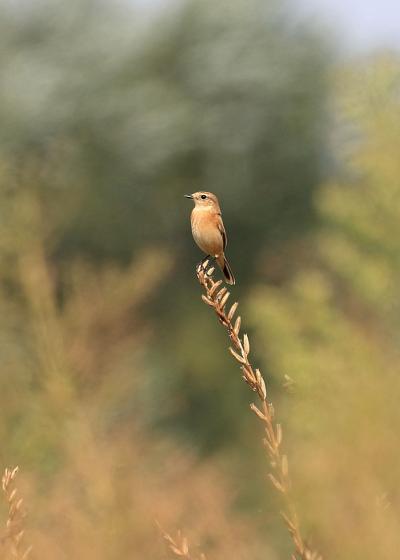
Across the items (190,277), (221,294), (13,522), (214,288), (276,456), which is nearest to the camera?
(276,456)

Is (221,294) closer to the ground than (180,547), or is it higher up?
higher up

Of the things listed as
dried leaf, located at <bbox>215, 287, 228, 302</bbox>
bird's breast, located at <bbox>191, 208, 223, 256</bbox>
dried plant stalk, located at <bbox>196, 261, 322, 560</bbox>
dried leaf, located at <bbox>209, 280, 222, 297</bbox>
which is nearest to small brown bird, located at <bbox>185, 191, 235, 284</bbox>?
bird's breast, located at <bbox>191, 208, 223, 256</bbox>

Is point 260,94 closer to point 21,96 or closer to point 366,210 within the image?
point 21,96

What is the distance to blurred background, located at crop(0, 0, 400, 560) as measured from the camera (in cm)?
687

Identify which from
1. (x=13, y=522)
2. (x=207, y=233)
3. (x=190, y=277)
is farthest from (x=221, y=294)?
(x=190, y=277)

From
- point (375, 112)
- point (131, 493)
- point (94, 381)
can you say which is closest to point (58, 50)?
point (375, 112)

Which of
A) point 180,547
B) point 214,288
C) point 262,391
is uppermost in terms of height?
point 262,391

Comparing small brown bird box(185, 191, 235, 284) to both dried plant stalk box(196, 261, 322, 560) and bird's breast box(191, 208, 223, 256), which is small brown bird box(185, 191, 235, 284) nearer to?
bird's breast box(191, 208, 223, 256)

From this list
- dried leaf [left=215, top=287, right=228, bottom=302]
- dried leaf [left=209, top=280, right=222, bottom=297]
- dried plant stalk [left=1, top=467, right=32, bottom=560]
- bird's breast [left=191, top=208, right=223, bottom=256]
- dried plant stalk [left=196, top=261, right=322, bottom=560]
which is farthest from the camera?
bird's breast [left=191, top=208, right=223, bottom=256]

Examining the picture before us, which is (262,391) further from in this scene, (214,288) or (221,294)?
(214,288)

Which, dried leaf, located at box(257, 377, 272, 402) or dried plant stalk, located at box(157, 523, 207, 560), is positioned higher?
dried leaf, located at box(257, 377, 272, 402)

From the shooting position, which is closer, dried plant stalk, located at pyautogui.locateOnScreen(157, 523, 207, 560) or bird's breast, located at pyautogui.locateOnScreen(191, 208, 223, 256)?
dried plant stalk, located at pyautogui.locateOnScreen(157, 523, 207, 560)

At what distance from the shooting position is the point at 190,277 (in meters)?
45.1

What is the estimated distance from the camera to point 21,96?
44156 mm
